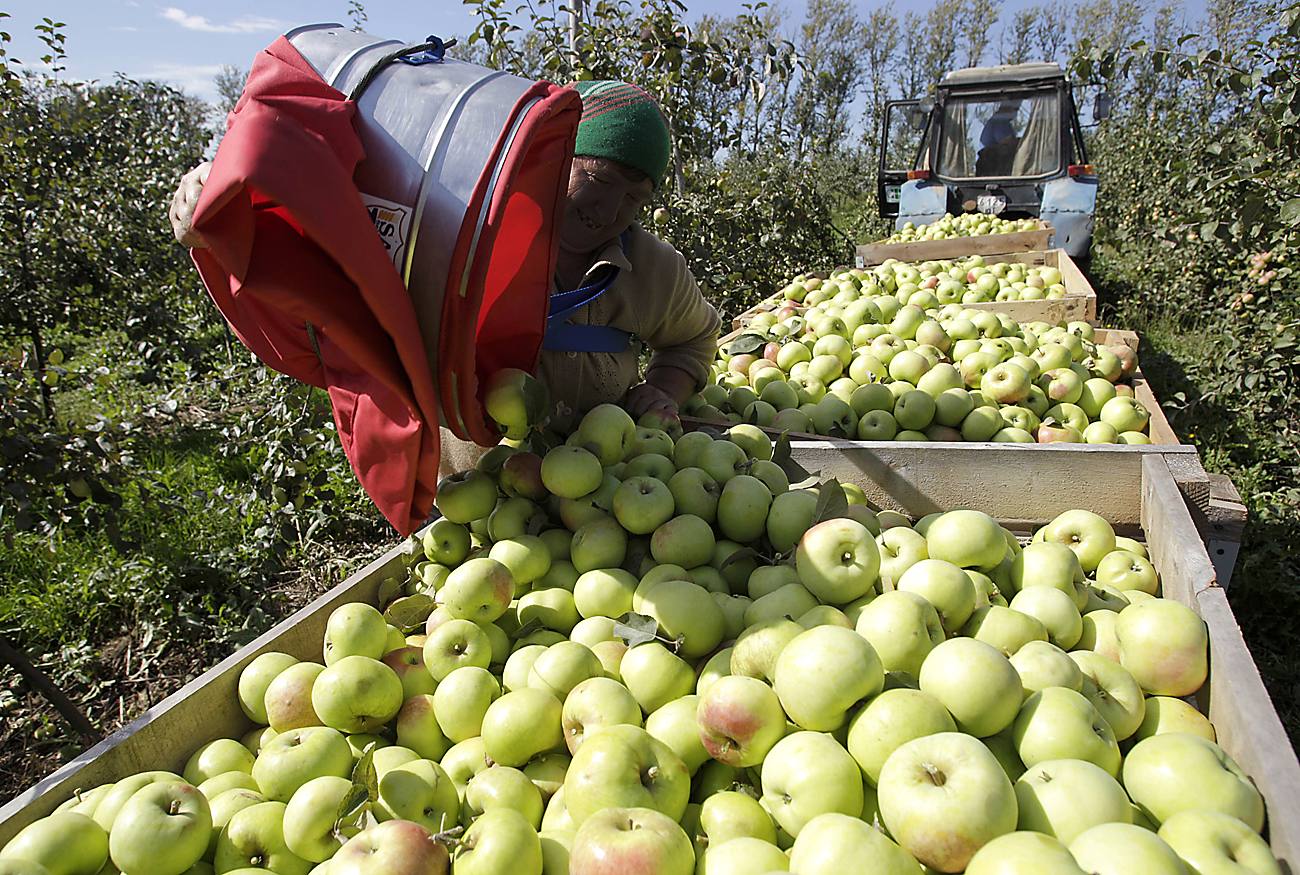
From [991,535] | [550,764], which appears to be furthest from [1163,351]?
[550,764]

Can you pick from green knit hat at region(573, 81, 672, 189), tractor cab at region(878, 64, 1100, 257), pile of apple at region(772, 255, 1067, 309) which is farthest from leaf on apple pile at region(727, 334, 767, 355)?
tractor cab at region(878, 64, 1100, 257)

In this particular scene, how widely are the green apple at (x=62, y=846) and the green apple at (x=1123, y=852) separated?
4.48 feet

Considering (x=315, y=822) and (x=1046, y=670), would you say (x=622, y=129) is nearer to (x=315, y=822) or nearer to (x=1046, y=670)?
(x=1046, y=670)

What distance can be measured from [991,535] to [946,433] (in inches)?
47.6

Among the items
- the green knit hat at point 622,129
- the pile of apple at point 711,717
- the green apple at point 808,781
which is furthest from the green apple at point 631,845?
the green knit hat at point 622,129

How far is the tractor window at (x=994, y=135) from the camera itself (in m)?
9.50

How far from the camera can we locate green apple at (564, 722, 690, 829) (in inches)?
47.6

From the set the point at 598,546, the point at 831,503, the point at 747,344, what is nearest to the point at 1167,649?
the point at 831,503

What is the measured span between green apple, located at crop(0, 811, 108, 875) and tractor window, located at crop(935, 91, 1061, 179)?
35.3ft

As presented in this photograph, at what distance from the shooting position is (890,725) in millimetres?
1240

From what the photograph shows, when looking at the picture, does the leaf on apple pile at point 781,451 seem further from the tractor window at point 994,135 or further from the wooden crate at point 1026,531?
the tractor window at point 994,135

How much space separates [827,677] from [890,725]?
12 cm

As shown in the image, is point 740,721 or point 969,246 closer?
point 740,721

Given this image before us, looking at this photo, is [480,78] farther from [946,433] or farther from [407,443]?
[946,433]
